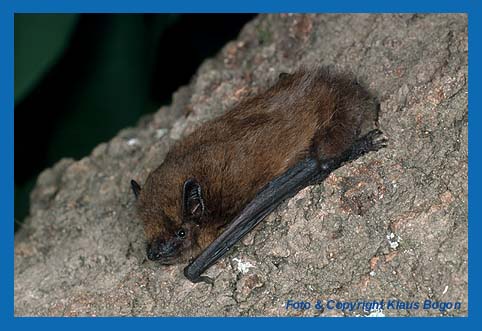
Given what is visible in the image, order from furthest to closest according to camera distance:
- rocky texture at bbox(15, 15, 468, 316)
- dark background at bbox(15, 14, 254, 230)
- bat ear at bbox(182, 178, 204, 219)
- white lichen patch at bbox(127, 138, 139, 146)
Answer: dark background at bbox(15, 14, 254, 230), white lichen patch at bbox(127, 138, 139, 146), bat ear at bbox(182, 178, 204, 219), rocky texture at bbox(15, 15, 468, 316)

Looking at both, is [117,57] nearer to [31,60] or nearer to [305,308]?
[31,60]

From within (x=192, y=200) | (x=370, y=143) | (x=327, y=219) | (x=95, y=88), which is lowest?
(x=327, y=219)

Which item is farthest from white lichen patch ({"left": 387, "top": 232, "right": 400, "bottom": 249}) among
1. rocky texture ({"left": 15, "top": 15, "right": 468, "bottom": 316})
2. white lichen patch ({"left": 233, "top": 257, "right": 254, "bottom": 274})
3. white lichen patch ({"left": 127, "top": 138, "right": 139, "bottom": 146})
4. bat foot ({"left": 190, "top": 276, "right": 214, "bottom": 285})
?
white lichen patch ({"left": 127, "top": 138, "right": 139, "bottom": 146})

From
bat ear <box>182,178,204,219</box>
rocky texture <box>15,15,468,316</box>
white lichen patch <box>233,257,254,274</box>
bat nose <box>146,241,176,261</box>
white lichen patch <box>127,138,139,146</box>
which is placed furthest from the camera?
white lichen patch <box>127,138,139,146</box>

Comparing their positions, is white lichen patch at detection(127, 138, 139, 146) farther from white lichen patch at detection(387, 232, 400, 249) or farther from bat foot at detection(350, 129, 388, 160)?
white lichen patch at detection(387, 232, 400, 249)

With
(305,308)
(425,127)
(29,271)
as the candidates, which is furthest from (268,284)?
(29,271)

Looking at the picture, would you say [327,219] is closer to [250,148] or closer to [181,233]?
[250,148]

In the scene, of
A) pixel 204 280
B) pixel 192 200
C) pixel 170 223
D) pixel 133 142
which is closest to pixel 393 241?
pixel 204 280
